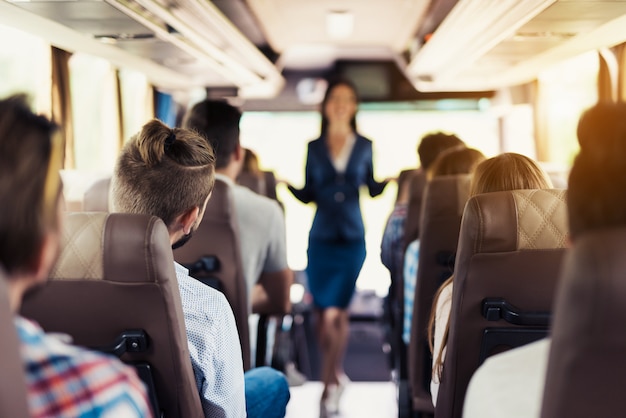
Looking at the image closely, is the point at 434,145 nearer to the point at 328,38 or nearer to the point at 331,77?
the point at 331,77

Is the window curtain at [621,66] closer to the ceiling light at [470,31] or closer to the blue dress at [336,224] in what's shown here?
the ceiling light at [470,31]

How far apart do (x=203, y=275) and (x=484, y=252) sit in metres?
1.43

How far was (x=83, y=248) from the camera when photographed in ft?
5.47

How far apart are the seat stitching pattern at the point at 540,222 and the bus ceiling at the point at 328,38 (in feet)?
5.58

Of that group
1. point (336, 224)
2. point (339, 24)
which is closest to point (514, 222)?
point (336, 224)

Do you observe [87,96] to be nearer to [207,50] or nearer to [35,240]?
[207,50]

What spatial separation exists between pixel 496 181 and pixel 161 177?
996mm

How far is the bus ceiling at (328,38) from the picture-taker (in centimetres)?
373

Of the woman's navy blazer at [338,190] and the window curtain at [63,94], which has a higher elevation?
the window curtain at [63,94]

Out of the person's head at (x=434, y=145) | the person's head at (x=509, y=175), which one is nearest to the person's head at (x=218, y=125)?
the person's head at (x=434, y=145)

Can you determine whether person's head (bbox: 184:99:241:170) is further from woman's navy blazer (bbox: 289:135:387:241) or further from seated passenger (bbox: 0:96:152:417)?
seated passenger (bbox: 0:96:152:417)

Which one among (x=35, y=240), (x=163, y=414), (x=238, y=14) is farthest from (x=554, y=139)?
(x=35, y=240)

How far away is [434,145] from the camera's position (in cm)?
410

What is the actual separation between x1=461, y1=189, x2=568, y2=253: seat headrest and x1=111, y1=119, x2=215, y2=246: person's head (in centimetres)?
79
